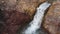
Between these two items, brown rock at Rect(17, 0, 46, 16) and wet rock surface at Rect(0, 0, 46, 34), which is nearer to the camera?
wet rock surface at Rect(0, 0, 46, 34)

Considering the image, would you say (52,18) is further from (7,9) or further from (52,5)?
(7,9)

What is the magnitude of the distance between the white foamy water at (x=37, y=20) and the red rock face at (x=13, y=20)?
0.94ft

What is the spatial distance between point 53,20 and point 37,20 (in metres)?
0.89

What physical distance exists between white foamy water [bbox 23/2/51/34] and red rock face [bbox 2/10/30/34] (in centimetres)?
29

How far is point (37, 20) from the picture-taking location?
6.54 m

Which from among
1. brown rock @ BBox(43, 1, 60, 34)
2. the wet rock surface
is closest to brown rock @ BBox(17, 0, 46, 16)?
the wet rock surface

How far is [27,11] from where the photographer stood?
665 centimetres

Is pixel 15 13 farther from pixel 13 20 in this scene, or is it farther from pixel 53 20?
pixel 53 20

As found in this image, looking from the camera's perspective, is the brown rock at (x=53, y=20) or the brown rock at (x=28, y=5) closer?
the brown rock at (x=53, y=20)

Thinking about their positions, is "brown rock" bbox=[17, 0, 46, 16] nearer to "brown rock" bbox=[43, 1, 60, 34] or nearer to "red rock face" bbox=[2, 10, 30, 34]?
"red rock face" bbox=[2, 10, 30, 34]

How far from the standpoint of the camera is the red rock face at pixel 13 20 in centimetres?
634

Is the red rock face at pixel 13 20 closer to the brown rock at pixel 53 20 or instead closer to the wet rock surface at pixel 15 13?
the wet rock surface at pixel 15 13

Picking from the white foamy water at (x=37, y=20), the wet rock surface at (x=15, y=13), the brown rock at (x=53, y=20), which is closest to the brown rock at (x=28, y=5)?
the wet rock surface at (x=15, y=13)

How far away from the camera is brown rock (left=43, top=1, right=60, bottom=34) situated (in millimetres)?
5642
